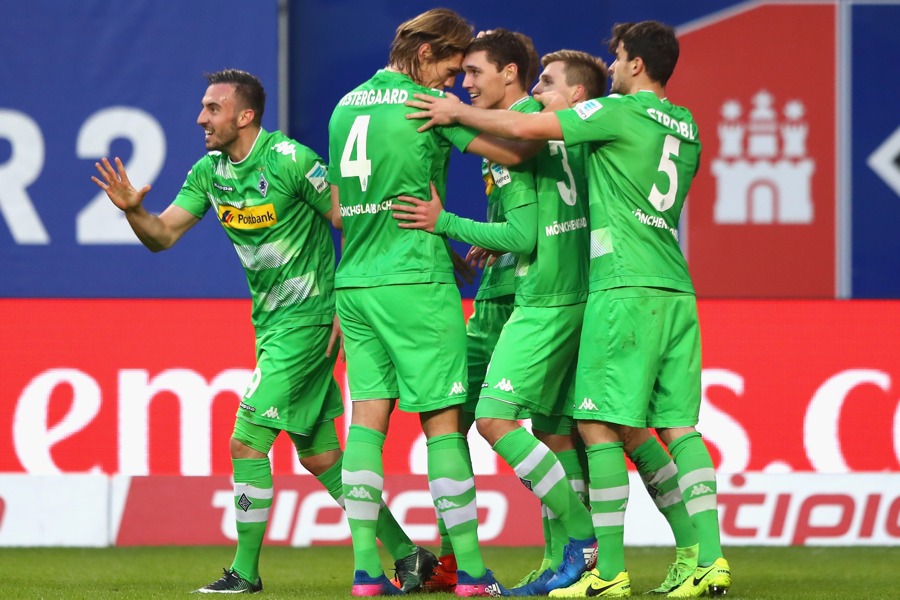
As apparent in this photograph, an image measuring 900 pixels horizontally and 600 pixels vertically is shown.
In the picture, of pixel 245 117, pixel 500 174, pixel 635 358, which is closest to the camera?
pixel 635 358

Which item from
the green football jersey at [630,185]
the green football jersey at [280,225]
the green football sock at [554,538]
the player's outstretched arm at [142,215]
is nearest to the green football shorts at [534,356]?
the green football jersey at [630,185]

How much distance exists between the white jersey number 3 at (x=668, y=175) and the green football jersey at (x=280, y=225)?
49.2 inches

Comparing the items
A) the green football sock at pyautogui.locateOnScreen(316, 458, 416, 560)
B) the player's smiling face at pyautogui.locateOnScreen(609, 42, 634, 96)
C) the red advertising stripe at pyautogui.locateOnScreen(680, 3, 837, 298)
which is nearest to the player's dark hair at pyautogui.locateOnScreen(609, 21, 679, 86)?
the player's smiling face at pyautogui.locateOnScreen(609, 42, 634, 96)

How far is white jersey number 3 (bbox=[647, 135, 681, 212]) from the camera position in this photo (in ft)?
16.5

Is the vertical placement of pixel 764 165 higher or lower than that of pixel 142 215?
higher

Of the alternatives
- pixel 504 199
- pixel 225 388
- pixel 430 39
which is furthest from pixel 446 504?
pixel 225 388

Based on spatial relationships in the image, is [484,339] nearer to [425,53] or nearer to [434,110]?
[434,110]

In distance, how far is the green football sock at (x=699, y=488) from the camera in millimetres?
4984

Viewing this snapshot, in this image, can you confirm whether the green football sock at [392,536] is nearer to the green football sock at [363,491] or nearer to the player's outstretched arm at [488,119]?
the green football sock at [363,491]

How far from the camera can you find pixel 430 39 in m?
5.12

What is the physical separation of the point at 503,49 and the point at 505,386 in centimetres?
124

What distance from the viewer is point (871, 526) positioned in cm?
746

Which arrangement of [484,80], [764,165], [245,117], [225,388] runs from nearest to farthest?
[484,80] < [245,117] < [225,388] < [764,165]

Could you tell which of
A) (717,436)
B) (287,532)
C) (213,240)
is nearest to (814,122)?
(717,436)
